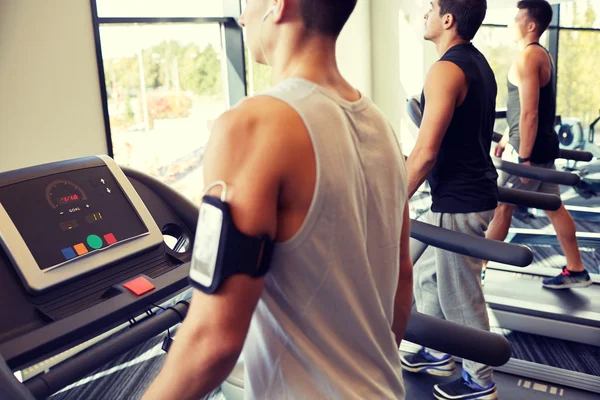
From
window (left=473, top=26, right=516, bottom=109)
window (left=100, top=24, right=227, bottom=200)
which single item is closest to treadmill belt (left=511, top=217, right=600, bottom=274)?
window (left=473, top=26, right=516, bottom=109)

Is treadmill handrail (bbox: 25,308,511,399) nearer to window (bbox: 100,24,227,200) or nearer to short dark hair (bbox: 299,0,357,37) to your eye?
short dark hair (bbox: 299,0,357,37)

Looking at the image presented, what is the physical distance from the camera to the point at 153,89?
3.63 metres

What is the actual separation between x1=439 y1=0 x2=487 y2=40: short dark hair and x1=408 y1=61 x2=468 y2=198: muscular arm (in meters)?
0.21

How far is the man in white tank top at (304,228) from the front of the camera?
2.54 feet

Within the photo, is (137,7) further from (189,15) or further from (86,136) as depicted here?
(86,136)

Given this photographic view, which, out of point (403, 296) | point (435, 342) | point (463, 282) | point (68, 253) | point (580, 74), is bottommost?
point (463, 282)

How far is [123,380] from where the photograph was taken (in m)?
2.77

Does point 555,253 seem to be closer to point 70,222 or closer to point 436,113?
point 436,113

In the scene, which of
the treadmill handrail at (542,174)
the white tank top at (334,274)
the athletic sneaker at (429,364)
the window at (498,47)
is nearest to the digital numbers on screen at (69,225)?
the white tank top at (334,274)

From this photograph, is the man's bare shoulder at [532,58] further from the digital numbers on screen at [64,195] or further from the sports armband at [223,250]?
the sports armband at [223,250]

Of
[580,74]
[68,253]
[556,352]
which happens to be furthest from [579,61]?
[68,253]

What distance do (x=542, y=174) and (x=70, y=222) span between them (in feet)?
7.52

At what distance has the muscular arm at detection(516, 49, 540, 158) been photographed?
3.20m

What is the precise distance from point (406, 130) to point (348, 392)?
5241mm
